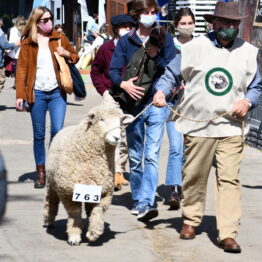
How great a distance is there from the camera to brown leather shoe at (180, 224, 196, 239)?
7.13m

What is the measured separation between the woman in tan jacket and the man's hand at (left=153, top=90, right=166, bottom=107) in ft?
6.95

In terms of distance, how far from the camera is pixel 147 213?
7.60 m

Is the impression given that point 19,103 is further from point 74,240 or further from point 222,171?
point 222,171

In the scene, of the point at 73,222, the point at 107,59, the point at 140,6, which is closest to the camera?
the point at 73,222

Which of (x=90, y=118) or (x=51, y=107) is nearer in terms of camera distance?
(x=90, y=118)

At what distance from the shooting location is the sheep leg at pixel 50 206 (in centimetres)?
723

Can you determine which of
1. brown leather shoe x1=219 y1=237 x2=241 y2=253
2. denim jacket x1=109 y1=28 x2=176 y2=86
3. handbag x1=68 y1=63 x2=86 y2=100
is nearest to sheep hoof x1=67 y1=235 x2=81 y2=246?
brown leather shoe x1=219 y1=237 x2=241 y2=253

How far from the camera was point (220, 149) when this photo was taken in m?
6.96

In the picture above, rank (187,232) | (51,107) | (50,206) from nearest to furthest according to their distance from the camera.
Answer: (187,232), (50,206), (51,107)

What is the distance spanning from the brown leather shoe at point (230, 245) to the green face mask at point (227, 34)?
4.95 ft

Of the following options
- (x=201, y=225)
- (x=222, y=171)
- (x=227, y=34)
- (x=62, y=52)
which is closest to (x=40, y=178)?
(x=62, y=52)

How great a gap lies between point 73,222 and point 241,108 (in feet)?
5.04

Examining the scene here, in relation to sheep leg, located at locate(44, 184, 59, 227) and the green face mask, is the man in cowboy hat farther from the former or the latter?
sheep leg, located at locate(44, 184, 59, 227)

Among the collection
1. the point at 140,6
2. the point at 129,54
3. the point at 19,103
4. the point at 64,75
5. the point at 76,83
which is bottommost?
the point at 19,103
